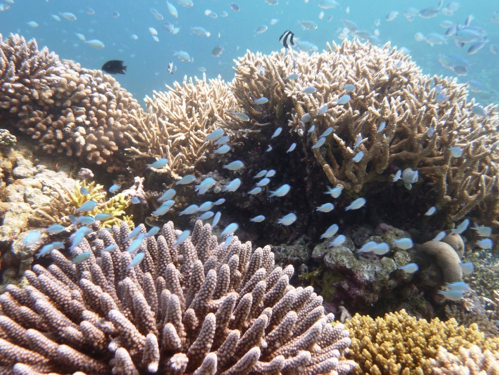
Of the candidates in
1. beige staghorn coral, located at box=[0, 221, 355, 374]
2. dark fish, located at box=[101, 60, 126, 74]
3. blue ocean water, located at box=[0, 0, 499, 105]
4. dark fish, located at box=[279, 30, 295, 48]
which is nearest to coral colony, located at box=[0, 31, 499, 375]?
beige staghorn coral, located at box=[0, 221, 355, 374]

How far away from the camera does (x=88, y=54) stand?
60.9m

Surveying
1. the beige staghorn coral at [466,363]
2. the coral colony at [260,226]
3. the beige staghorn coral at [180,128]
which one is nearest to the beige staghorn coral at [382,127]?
the coral colony at [260,226]

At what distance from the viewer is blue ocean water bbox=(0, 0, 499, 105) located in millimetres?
42469

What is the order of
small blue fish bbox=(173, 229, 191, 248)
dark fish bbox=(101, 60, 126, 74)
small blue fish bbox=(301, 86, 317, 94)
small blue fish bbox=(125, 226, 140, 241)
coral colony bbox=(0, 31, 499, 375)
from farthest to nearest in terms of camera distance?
dark fish bbox=(101, 60, 126, 74) → small blue fish bbox=(301, 86, 317, 94) → small blue fish bbox=(125, 226, 140, 241) → small blue fish bbox=(173, 229, 191, 248) → coral colony bbox=(0, 31, 499, 375)

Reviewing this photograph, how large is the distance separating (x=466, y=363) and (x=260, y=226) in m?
3.24

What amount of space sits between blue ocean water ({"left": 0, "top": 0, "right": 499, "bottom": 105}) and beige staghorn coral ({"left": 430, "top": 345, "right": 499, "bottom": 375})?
33.7 ft

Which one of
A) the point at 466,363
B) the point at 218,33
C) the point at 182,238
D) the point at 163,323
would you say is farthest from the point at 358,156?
the point at 218,33

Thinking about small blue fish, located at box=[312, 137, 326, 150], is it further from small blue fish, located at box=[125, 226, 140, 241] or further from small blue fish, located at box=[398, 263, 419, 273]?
small blue fish, located at box=[125, 226, 140, 241]

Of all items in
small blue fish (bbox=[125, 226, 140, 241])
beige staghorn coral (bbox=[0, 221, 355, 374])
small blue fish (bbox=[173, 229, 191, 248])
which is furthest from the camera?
small blue fish (bbox=[125, 226, 140, 241])

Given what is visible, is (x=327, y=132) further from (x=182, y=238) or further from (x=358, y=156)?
(x=182, y=238)

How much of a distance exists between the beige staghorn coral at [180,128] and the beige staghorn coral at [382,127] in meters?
1.03

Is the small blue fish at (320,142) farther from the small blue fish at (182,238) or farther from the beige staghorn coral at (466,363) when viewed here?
the beige staghorn coral at (466,363)

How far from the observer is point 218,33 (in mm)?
27766

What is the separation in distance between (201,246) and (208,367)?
4.91 feet
